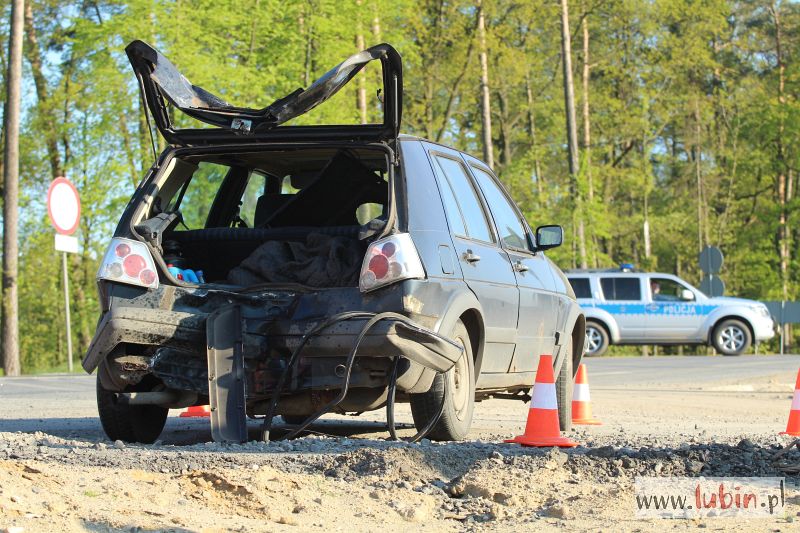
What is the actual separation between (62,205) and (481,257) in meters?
13.7

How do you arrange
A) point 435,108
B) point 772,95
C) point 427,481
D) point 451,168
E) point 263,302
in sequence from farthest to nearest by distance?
point 772,95 → point 435,108 → point 451,168 → point 263,302 → point 427,481

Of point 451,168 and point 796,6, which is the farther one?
point 796,6

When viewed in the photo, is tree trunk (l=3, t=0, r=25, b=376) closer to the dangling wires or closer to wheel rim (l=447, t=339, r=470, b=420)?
wheel rim (l=447, t=339, r=470, b=420)

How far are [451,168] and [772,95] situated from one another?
45.3 m

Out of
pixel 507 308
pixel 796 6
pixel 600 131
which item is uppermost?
pixel 796 6

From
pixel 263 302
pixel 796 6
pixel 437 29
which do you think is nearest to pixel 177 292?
pixel 263 302

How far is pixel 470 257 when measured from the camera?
749 cm

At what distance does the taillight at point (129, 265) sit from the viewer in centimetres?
706

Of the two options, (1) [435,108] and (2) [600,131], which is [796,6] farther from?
(1) [435,108]

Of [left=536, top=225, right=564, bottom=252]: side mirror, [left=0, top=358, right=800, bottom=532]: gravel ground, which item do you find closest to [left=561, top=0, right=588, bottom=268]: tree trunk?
[left=536, top=225, right=564, bottom=252]: side mirror

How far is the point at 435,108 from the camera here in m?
42.0

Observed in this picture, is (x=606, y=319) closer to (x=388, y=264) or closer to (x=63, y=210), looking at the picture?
(x=63, y=210)

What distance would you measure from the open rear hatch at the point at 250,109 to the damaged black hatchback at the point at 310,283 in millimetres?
11

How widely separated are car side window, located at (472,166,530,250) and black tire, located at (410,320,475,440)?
4.15 feet
